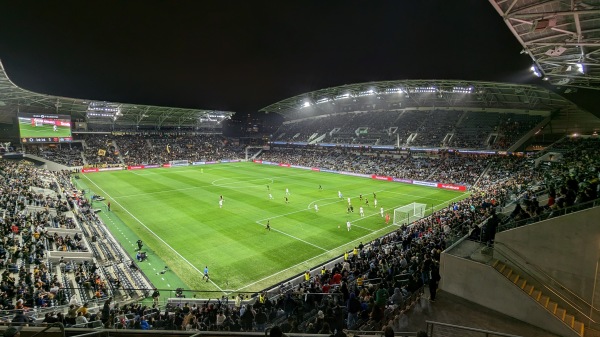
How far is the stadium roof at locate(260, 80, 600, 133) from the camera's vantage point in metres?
46.5

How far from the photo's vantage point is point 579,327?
9.87 meters

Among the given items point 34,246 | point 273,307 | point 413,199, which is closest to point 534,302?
point 273,307

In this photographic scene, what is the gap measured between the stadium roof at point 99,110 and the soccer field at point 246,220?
16.2 meters

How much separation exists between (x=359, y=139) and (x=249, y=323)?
6359cm

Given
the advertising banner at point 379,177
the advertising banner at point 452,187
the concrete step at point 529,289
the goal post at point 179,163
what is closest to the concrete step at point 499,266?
the concrete step at point 529,289

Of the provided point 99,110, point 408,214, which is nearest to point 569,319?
point 408,214

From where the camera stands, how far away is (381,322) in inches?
364

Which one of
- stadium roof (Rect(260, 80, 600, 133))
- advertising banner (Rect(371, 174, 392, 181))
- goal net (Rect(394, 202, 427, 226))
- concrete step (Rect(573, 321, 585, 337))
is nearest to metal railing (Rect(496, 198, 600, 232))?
concrete step (Rect(573, 321, 585, 337))

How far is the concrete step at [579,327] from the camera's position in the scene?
9.62 meters

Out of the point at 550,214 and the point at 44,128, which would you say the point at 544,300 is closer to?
the point at 550,214

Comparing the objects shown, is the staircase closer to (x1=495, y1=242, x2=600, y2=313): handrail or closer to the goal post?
(x1=495, y1=242, x2=600, y2=313): handrail

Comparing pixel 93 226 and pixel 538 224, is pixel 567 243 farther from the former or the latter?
pixel 93 226

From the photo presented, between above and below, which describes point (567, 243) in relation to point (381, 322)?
above

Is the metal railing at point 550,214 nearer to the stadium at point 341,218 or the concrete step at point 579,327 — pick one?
the stadium at point 341,218
